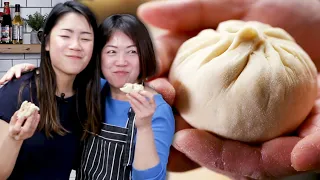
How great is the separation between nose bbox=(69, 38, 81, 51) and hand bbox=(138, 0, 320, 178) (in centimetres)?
19

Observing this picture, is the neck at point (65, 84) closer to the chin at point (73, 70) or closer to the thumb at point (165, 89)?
the chin at point (73, 70)

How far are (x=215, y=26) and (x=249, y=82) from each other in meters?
0.18

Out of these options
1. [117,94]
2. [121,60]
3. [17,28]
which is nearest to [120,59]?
[121,60]

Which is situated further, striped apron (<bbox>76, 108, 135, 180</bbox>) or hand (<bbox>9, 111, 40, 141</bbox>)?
striped apron (<bbox>76, 108, 135, 180</bbox>)

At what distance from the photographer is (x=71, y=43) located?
947 millimetres

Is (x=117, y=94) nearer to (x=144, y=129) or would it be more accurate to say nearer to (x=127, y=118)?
(x=127, y=118)

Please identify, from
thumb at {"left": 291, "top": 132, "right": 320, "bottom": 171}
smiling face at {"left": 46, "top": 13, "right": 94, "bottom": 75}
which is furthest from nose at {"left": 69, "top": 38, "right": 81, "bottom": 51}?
thumb at {"left": 291, "top": 132, "right": 320, "bottom": 171}

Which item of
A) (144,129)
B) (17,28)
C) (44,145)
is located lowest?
(44,145)

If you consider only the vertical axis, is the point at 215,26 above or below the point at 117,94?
above

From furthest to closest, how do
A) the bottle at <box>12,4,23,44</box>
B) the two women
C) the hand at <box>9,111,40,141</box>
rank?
the bottle at <box>12,4,23,44</box> < the two women < the hand at <box>9,111,40,141</box>

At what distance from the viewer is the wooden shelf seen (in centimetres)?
120

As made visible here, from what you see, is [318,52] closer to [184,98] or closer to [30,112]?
[184,98]

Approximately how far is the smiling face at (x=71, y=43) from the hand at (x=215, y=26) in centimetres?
17

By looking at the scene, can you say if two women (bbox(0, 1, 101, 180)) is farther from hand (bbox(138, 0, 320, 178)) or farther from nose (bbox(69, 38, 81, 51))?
hand (bbox(138, 0, 320, 178))
